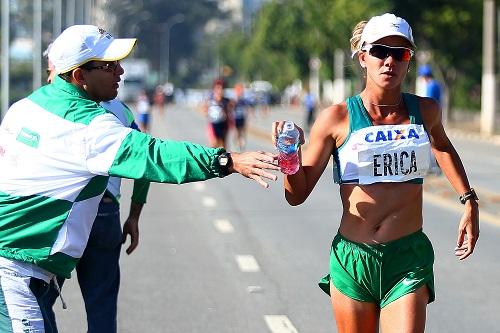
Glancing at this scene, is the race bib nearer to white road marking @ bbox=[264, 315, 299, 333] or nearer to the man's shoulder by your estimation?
the man's shoulder

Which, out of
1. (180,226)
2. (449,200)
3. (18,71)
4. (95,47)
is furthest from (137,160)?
(18,71)

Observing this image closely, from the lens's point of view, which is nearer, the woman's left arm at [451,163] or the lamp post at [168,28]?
the woman's left arm at [451,163]

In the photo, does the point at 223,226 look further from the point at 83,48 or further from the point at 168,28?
the point at 168,28

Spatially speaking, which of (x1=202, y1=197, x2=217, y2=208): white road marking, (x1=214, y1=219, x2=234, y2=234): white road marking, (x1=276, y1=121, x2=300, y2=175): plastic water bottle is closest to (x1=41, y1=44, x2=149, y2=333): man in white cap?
(x1=276, y1=121, x2=300, y2=175): plastic water bottle

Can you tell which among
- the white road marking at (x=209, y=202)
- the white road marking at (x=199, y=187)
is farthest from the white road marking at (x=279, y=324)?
the white road marking at (x=199, y=187)

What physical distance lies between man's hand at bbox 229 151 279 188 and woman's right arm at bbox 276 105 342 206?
29.1 inches

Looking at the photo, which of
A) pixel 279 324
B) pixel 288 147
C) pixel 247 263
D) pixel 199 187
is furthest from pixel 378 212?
pixel 199 187

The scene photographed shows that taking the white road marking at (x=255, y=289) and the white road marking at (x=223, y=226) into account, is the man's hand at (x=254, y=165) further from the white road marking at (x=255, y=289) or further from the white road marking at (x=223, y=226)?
the white road marking at (x=223, y=226)

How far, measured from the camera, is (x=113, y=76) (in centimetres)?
519

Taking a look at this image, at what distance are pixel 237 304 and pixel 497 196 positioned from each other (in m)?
9.88

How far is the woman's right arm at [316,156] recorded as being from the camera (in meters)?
5.39

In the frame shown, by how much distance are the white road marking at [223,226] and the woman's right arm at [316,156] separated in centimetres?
900

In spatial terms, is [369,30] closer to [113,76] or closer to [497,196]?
[113,76]

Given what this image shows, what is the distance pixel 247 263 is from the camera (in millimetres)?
11844
